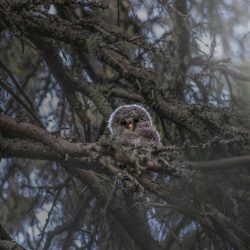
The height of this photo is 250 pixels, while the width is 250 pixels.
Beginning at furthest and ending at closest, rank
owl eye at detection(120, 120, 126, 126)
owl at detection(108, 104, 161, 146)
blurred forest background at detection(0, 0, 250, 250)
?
owl eye at detection(120, 120, 126, 126) < owl at detection(108, 104, 161, 146) < blurred forest background at detection(0, 0, 250, 250)

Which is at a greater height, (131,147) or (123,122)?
(123,122)

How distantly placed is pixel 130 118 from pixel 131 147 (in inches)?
73.6

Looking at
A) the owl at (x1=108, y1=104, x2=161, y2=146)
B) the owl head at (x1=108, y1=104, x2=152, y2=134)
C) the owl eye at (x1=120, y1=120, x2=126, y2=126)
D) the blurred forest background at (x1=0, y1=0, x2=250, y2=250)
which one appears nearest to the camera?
the blurred forest background at (x1=0, y1=0, x2=250, y2=250)

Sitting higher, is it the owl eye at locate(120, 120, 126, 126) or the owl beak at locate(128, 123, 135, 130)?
the owl eye at locate(120, 120, 126, 126)

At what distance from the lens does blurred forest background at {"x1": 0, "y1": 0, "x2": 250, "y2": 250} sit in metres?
2.99

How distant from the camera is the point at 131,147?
8.61 feet

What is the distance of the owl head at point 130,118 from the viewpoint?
441cm

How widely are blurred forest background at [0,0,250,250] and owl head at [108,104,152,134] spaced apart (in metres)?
0.13

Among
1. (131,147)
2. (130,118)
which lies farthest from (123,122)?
(131,147)

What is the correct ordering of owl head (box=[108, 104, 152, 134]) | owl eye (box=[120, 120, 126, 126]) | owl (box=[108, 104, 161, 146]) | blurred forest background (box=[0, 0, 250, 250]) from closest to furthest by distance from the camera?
blurred forest background (box=[0, 0, 250, 250]) < owl (box=[108, 104, 161, 146]) < owl head (box=[108, 104, 152, 134]) < owl eye (box=[120, 120, 126, 126])

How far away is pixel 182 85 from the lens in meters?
4.61

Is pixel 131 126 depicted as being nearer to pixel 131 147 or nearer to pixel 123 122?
pixel 123 122

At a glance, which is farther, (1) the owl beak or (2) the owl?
(1) the owl beak

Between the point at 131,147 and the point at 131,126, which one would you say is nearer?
the point at 131,147
